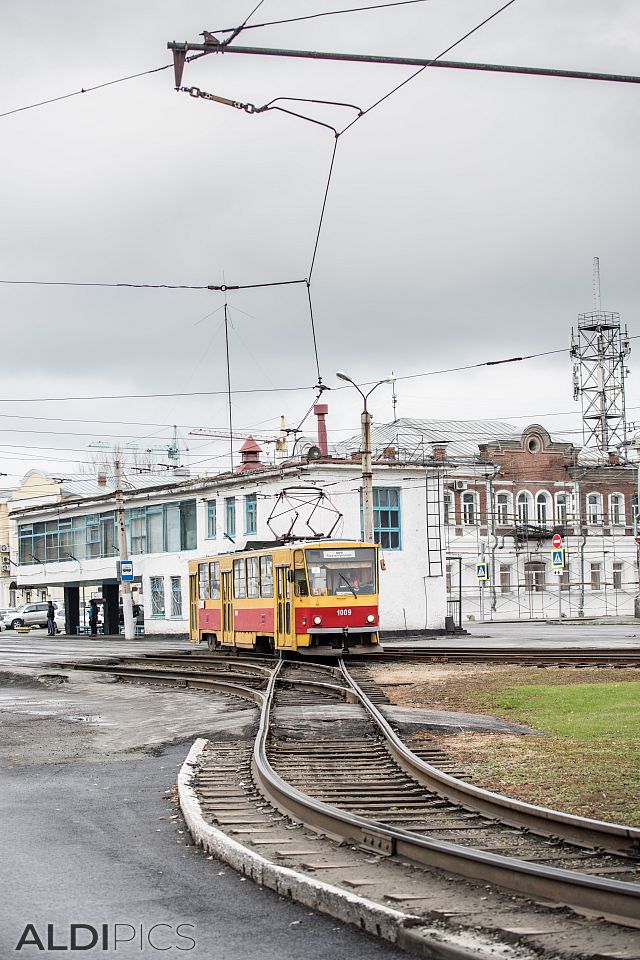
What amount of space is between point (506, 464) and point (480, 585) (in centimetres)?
917

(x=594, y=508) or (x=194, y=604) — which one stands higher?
(x=594, y=508)

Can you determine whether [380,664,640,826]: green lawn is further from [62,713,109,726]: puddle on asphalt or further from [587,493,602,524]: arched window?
[587,493,602,524]: arched window

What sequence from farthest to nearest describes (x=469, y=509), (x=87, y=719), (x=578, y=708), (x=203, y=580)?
(x=469, y=509)
(x=203, y=580)
(x=87, y=719)
(x=578, y=708)

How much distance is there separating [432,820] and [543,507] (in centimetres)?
6344

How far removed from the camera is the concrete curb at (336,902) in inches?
225

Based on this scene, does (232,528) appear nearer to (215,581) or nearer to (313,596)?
(215,581)

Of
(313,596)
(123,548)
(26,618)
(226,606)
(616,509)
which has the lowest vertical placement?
(26,618)

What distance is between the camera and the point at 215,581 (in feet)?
120

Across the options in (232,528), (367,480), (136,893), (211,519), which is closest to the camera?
(136,893)

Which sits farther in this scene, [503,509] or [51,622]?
[503,509]

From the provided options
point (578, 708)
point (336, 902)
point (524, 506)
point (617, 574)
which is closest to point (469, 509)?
point (524, 506)

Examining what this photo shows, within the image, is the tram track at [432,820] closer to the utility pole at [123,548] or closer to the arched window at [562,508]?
the utility pole at [123,548]

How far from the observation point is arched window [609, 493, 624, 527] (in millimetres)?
72500

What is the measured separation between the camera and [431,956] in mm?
5723
